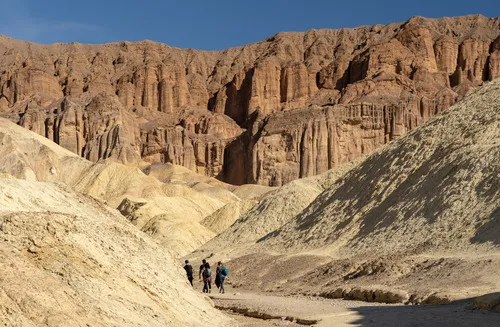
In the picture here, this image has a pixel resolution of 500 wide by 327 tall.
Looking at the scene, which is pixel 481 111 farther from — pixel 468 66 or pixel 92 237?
pixel 468 66

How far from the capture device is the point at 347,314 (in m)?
20.0

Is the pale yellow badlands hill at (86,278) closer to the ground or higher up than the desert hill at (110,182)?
closer to the ground

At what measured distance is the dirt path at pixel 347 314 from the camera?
16891 millimetres

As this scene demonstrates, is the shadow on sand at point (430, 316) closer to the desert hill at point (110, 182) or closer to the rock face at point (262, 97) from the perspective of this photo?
the desert hill at point (110, 182)

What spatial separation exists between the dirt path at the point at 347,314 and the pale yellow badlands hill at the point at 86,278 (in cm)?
329

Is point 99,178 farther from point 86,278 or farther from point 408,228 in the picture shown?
point 86,278

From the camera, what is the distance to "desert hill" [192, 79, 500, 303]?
87.8ft

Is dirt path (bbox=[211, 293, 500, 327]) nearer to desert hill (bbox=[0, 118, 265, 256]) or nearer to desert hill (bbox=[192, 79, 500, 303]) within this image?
desert hill (bbox=[192, 79, 500, 303])

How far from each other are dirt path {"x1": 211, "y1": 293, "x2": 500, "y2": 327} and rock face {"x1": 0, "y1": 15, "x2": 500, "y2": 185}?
316 ft

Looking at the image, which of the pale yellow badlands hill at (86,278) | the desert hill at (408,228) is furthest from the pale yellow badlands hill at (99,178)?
the pale yellow badlands hill at (86,278)

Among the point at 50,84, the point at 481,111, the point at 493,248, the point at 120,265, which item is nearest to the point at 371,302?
the point at 493,248

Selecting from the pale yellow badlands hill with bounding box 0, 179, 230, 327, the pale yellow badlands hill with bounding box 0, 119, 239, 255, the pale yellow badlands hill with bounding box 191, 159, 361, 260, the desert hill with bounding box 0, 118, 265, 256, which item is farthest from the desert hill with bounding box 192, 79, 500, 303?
the pale yellow badlands hill with bounding box 0, 119, 239, 255

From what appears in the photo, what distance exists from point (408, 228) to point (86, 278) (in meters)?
22.7

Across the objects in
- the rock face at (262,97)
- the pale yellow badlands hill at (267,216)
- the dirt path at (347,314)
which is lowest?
the dirt path at (347,314)
